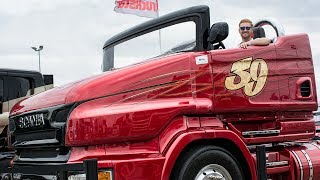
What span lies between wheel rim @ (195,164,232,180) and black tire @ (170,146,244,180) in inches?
0.9

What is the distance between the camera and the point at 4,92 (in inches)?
329

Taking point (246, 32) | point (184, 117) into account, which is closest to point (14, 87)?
point (246, 32)

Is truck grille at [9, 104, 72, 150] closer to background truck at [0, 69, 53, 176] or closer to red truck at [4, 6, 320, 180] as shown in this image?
red truck at [4, 6, 320, 180]

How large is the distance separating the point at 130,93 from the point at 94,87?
34 centimetres

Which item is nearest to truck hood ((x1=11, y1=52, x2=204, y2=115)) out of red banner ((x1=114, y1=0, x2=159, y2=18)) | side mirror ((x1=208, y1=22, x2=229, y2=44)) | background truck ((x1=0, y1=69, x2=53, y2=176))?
side mirror ((x1=208, y1=22, x2=229, y2=44))

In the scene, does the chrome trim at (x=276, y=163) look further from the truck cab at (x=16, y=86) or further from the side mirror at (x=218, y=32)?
the truck cab at (x=16, y=86)

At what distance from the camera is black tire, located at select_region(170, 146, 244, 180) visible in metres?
4.83

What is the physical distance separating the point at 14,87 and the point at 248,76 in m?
4.42

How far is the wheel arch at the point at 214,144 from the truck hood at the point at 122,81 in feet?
1.94

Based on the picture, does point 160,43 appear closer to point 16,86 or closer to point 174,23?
point 174,23

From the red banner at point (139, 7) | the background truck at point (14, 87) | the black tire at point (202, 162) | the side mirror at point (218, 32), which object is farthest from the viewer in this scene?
the red banner at point (139, 7)

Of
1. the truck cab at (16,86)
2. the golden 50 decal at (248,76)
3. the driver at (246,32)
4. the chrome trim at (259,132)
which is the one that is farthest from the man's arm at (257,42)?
the truck cab at (16,86)

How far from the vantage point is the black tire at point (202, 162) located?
15.8ft

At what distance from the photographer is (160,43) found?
5863 mm
